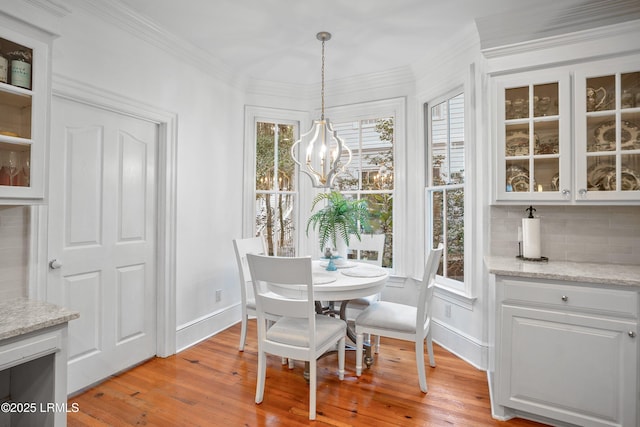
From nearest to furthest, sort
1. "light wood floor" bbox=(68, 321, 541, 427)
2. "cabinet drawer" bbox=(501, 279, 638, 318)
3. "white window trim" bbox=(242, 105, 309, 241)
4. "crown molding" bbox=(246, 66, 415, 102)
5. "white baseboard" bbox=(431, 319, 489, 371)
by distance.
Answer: "cabinet drawer" bbox=(501, 279, 638, 318), "light wood floor" bbox=(68, 321, 541, 427), "white baseboard" bbox=(431, 319, 489, 371), "crown molding" bbox=(246, 66, 415, 102), "white window trim" bbox=(242, 105, 309, 241)

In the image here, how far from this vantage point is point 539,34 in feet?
8.39

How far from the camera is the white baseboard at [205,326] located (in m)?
3.12

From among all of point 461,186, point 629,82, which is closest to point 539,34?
point 629,82

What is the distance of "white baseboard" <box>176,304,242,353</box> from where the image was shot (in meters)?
3.12

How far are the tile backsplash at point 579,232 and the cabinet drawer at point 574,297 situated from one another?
75cm

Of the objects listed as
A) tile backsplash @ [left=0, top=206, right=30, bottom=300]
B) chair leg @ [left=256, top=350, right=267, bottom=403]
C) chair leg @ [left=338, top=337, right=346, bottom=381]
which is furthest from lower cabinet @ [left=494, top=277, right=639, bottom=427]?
tile backsplash @ [left=0, top=206, right=30, bottom=300]

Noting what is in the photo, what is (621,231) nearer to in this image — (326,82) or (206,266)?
(326,82)

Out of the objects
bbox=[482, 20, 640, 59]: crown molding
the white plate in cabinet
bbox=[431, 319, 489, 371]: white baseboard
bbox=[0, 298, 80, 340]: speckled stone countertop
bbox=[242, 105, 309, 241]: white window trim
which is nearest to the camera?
bbox=[0, 298, 80, 340]: speckled stone countertop

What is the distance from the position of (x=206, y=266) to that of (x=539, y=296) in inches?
108

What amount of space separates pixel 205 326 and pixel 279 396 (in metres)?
1.33

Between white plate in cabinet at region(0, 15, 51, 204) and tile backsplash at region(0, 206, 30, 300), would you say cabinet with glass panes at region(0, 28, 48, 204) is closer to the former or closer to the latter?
white plate in cabinet at region(0, 15, 51, 204)

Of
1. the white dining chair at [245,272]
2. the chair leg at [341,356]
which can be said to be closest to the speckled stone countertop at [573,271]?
the chair leg at [341,356]

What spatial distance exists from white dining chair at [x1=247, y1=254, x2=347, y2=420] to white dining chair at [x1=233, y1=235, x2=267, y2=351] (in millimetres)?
714

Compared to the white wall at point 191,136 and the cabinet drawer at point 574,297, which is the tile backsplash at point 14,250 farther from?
the cabinet drawer at point 574,297
